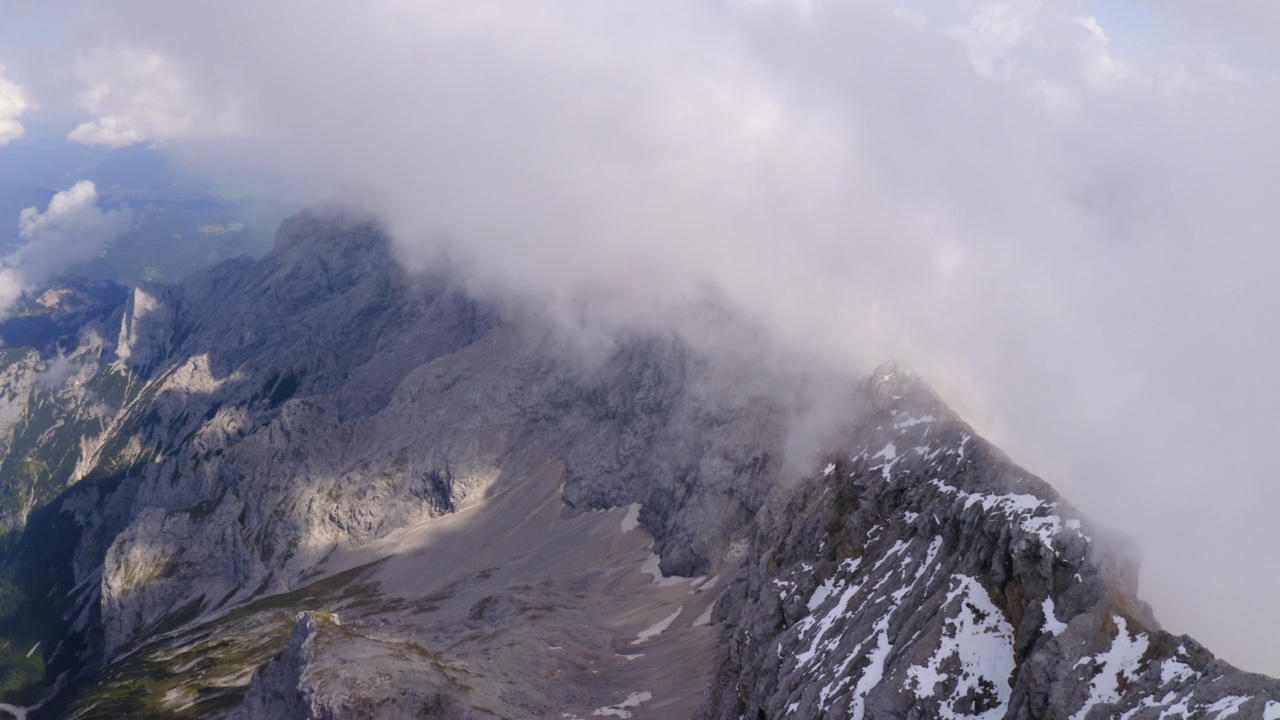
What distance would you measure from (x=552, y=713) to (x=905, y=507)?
78207 mm

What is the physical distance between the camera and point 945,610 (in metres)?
92.2

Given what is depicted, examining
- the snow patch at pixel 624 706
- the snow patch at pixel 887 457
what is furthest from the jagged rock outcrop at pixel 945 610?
the snow patch at pixel 624 706

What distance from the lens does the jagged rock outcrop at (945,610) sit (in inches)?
2827

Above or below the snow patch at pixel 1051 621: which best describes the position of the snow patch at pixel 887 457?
above

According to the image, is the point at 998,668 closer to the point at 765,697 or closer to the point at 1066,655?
the point at 1066,655

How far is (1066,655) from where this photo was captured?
2958 inches

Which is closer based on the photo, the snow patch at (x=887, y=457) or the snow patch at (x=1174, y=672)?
the snow patch at (x=1174, y=672)

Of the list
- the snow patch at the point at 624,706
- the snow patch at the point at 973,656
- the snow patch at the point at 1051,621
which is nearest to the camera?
the snow patch at the point at 1051,621

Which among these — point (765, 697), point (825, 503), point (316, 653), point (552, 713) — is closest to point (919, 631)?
point (765, 697)

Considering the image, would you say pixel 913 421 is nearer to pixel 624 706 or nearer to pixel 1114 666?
pixel 624 706

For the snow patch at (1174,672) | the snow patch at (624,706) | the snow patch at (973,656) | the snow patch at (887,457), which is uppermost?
the snow patch at (887,457)

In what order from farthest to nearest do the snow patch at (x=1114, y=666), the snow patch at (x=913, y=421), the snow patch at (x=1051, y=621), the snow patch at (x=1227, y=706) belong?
1. the snow patch at (x=913, y=421)
2. the snow patch at (x=1051, y=621)
3. the snow patch at (x=1114, y=666)
4. the snow patch at (x=1227, y=706)

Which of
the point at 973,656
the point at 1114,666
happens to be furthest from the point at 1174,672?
the point at 973,656

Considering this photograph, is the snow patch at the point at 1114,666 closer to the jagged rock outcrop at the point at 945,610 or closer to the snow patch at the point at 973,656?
the jagged rock outcrop at the point at 945,610
